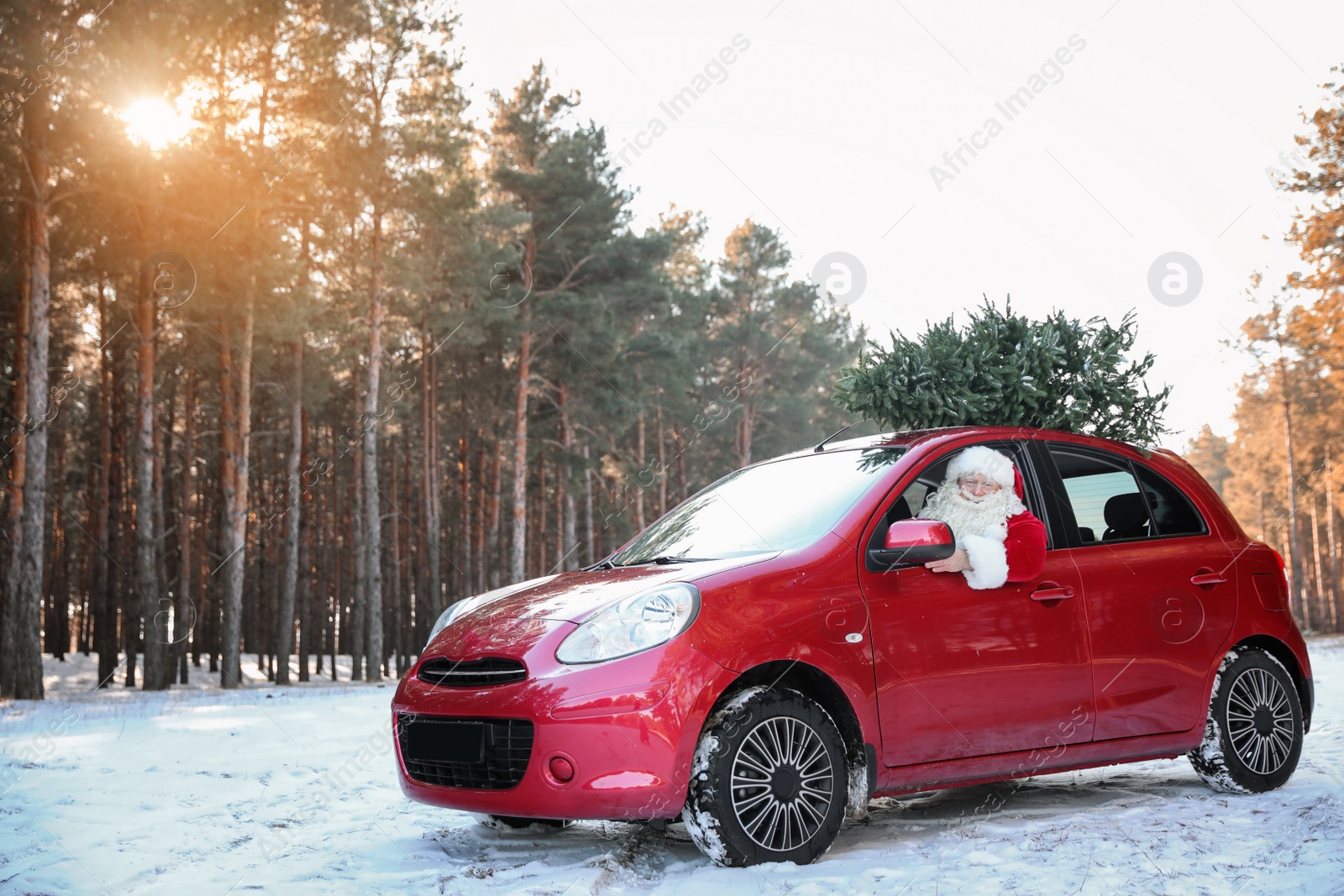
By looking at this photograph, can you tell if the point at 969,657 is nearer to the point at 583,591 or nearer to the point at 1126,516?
the point at 1126,516

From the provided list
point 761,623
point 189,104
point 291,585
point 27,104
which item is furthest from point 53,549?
point 761,623

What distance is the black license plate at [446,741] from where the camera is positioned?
4285mm

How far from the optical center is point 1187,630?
5.48 metres

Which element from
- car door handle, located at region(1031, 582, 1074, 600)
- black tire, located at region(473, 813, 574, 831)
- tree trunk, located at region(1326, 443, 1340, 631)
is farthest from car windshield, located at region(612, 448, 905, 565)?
tree trunk, located at region(1326, 443, 1340, 631)

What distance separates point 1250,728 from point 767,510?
9.37 feet

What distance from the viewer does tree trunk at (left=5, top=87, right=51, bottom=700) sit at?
1606 centimetres

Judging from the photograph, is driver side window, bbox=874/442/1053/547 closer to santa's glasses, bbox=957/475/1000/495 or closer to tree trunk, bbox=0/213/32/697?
santa's glasses, bbox=957/475/1000/495

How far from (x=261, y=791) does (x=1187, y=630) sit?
512 centimetres

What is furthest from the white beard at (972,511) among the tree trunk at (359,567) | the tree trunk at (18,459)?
the tree trunk at (359,567)

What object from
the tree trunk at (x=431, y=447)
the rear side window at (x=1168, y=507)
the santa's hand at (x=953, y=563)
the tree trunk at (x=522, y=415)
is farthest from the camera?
the tree trunk at (x=431, y=447)

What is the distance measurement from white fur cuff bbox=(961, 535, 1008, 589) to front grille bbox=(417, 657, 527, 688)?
2.00 m

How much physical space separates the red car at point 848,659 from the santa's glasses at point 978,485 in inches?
4.9

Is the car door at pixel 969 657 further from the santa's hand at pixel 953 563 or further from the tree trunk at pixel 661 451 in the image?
the tree trunk at pixel 661 451

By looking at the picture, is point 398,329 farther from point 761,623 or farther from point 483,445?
point 761,623
